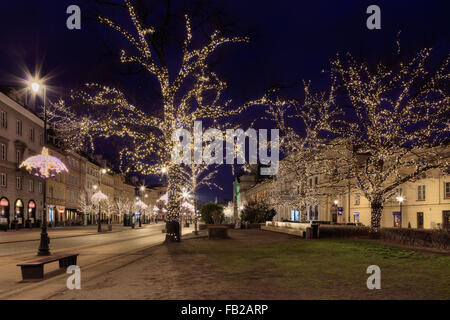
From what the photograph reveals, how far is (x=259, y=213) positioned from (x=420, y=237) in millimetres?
32190

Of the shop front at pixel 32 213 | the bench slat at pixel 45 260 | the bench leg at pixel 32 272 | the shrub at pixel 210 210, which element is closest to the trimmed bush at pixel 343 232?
the bench slat at pixel 45 260

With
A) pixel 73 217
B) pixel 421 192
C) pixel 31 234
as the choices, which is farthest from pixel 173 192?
pixel 73 217

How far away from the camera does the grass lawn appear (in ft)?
26.8

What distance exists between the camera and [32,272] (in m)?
10.3

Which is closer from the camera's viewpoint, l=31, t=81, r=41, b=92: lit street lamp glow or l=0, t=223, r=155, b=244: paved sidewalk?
l=31, t=81, r=41, b=92: lit street lamp glow

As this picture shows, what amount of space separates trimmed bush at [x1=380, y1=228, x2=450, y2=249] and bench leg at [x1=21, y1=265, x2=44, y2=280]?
1452 cm

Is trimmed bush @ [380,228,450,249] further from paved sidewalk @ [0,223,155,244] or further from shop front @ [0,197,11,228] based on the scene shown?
shop front @ [0,197,11,228]

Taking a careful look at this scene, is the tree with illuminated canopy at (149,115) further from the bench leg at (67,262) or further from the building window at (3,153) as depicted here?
the building window at (3,153)
